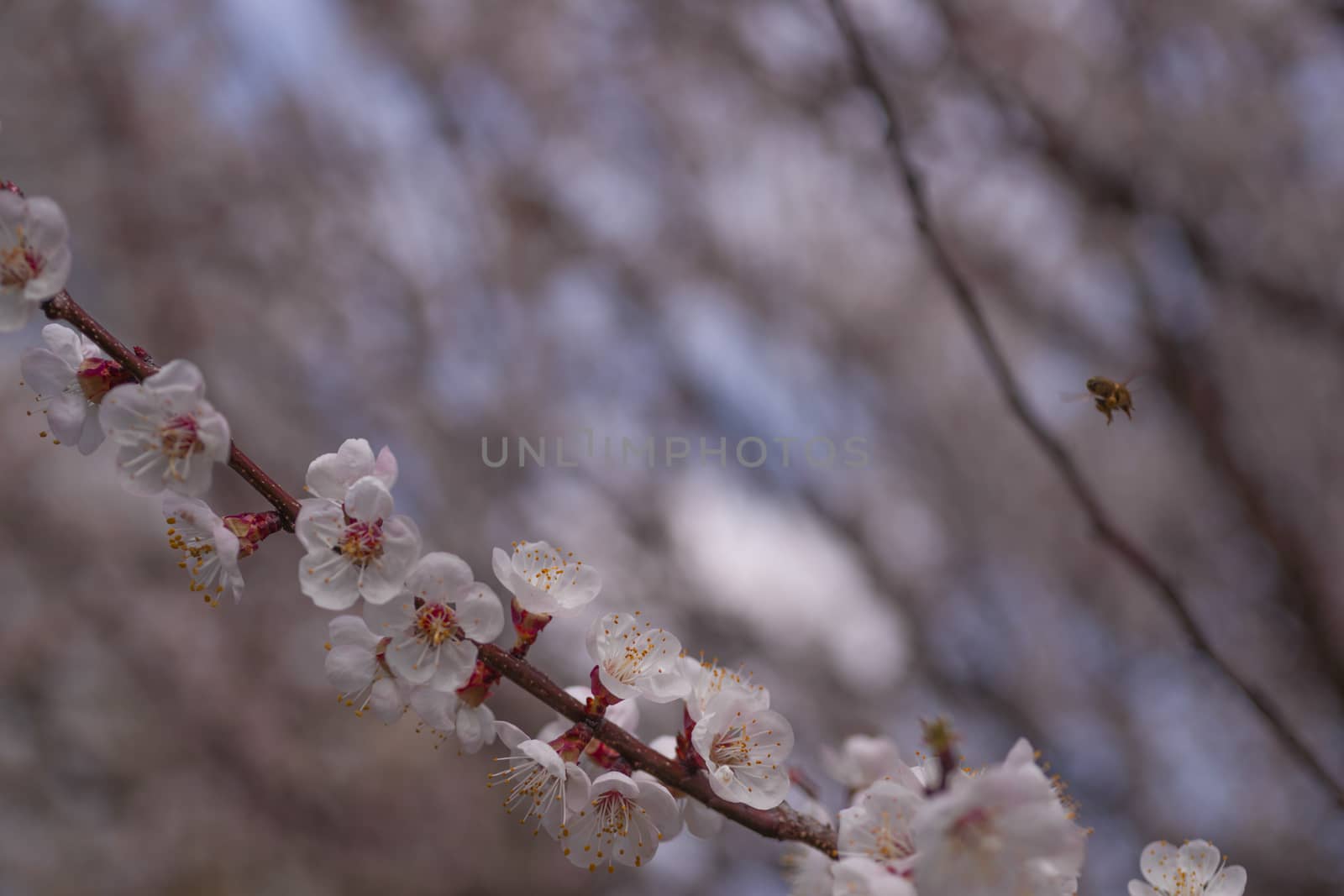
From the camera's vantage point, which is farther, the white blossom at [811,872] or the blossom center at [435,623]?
the white blossom at [811,872]

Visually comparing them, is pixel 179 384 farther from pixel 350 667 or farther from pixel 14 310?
pixel 350 667

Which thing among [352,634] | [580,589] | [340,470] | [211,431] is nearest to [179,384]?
[211,431]

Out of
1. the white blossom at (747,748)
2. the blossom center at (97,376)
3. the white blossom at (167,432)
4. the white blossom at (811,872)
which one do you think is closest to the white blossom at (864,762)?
the white blossom at (811,872)

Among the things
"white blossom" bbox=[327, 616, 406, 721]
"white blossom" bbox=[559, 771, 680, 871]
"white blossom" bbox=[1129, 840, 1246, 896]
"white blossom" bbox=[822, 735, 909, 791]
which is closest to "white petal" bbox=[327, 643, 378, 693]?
"white blossom" bbox=[327, 616, 406, 721]

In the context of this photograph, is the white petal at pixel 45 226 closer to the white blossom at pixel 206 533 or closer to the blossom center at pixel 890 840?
the white blossom at pixel 206 533

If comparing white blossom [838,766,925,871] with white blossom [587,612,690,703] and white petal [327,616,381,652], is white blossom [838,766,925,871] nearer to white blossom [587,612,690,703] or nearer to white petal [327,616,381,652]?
white blossom [587,612,690,703]

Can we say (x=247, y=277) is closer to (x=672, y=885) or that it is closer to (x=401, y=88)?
(x=401, y=88)

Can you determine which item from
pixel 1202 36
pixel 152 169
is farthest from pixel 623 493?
pixel 1202 36
